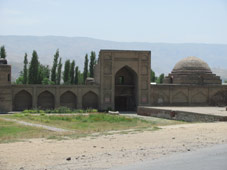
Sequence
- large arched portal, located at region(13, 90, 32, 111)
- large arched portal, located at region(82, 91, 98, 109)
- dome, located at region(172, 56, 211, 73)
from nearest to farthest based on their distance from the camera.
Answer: large arched portal, located at region(13, 90, 32, 111) → large arched portal, located at region(82, 91, 98, 109) → dome, located at region(172, 56, 211, 73)

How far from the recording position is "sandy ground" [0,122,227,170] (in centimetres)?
1094

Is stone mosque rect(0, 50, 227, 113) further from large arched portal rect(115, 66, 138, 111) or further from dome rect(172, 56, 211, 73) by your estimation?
dome rect(172, 56, 211, 73)

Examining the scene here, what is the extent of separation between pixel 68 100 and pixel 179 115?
15.9 m

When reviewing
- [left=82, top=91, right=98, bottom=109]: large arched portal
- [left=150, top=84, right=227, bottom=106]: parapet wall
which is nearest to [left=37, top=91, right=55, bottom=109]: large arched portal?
[left=82, top=91, right=98, bottom=109]: large arched portal

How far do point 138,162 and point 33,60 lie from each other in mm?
44370

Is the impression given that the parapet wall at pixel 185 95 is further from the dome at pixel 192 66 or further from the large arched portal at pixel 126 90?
the dome at pixel 192 66

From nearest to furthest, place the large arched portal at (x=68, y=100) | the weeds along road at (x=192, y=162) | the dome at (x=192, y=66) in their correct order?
the weeds along road at (x=192, y=162)
the large arched portal at (x=68, y=100)
the dome at (x=192, y=66)

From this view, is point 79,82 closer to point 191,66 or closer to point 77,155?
point 191,66

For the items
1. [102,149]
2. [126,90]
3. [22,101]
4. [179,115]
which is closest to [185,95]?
[126,90]

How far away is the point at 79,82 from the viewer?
213ft

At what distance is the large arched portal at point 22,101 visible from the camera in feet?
135

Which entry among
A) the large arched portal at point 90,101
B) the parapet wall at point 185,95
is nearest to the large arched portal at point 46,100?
the large arched portal at point 90,101

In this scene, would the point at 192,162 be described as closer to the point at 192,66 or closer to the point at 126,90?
the point at 126,90

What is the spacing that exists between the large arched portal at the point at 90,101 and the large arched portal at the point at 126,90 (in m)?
3.14
